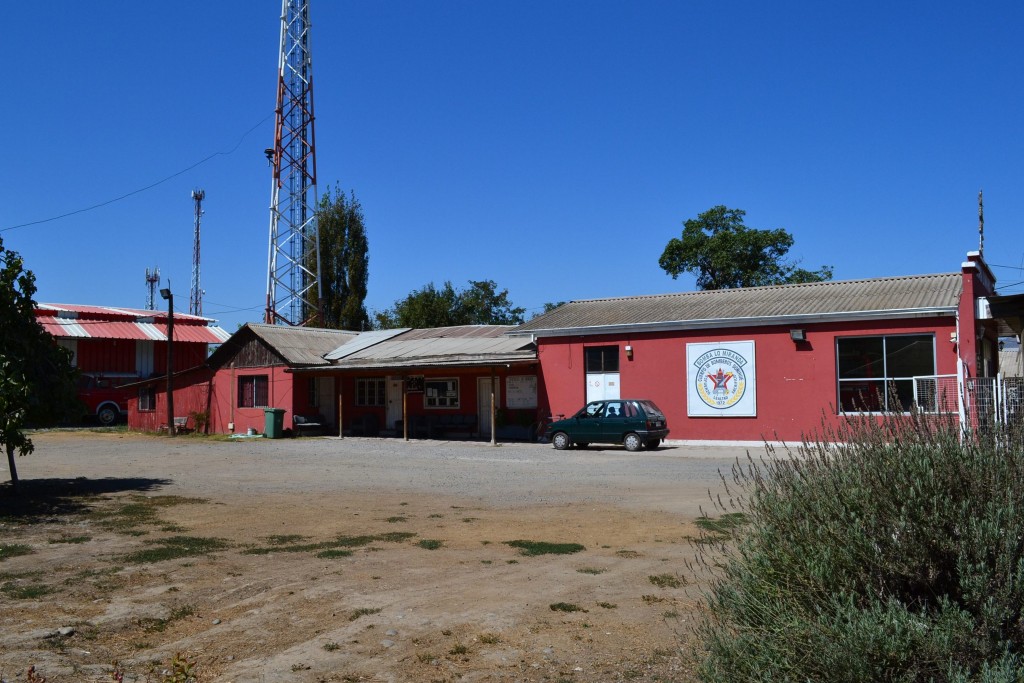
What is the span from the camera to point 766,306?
80.7 feet

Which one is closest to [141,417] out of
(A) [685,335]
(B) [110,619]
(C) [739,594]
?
(A) [685,335]

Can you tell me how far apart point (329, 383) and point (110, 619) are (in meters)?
27.5

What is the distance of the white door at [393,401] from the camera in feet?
104

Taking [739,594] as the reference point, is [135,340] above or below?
above

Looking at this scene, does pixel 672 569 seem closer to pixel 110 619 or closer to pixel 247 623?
pixel 247 623

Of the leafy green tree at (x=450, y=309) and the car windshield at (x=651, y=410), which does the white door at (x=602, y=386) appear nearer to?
the car windshield at (x=651, y=410)

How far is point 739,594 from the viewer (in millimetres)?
3977

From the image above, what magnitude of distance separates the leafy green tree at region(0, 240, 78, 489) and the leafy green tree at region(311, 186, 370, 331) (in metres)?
37.3

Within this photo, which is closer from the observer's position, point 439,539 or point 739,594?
point 739,594

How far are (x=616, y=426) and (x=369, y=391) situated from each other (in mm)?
12978

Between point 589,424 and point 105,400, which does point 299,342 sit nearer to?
point 105,400

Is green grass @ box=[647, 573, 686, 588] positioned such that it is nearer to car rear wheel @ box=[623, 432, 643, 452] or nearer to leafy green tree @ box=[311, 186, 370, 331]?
car rear wheel @ box=[623, 432, 643, 452]

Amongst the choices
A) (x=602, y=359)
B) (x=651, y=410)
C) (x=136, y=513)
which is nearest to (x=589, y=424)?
(x=651, y=410)

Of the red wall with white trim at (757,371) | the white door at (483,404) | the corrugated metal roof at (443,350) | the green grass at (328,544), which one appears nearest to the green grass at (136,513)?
the green grass at (328,544)
